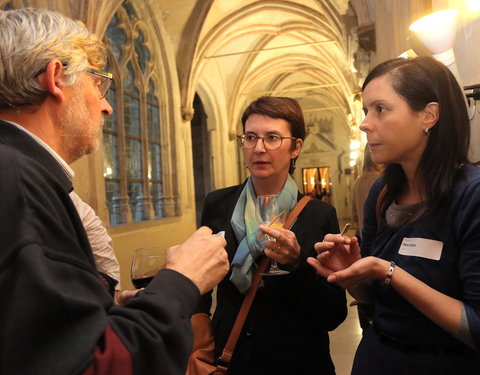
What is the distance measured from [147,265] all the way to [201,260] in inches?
13.8

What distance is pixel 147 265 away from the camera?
144 cm

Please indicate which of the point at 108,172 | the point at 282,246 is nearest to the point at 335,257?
the point at 282,246

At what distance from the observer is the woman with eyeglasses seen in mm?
1763

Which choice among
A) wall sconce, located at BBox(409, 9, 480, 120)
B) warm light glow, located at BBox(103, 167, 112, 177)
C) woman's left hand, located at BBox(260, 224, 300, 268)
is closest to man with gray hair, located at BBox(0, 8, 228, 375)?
woman's left hand, located at BBox(260, 224, 300, 268)

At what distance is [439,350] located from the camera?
4.14ft

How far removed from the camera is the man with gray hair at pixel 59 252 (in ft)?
2.62

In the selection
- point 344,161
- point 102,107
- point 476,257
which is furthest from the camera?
point 344,161

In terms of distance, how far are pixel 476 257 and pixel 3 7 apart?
746 cm

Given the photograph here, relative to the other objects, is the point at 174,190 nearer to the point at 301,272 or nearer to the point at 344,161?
the point at 301,272

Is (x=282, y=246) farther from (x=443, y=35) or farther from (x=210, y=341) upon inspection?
(x=443, y=35)

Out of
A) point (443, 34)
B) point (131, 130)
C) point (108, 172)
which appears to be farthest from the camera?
point (131, 130)

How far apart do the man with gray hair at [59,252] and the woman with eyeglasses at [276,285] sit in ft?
1.92

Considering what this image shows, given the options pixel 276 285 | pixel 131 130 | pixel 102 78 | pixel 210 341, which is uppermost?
pixel 131 130

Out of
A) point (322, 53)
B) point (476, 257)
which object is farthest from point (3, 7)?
point (322, 53)
